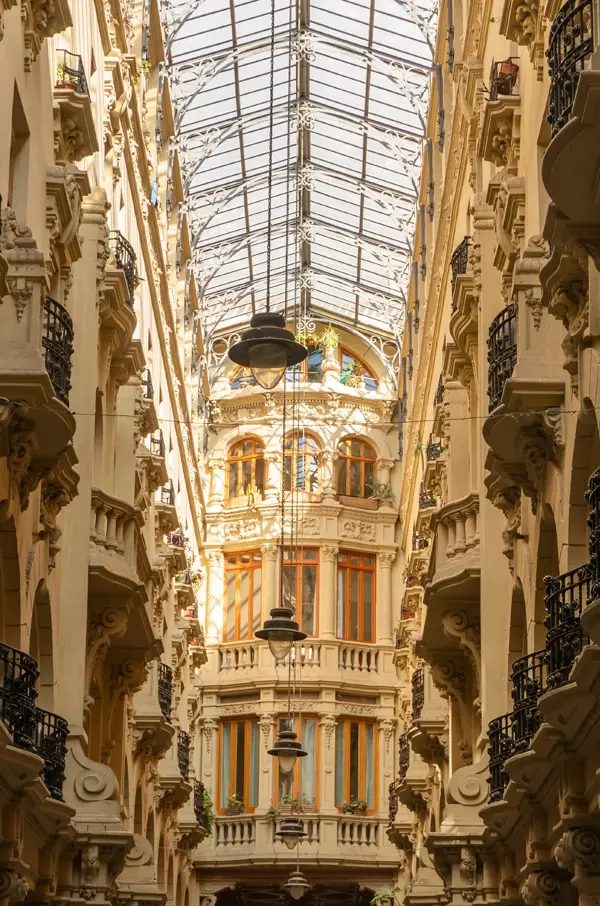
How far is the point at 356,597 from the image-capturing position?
1932 inches

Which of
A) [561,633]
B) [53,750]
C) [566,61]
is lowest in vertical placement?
[53,750]

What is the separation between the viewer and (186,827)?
40.6 m

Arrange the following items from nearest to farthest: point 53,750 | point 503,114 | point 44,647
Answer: point 53,750, point 503,114, point 44,647

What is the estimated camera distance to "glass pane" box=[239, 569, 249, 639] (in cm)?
4847

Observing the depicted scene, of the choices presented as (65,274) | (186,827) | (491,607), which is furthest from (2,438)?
(186,827)

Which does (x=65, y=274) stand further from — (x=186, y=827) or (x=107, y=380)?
(x=186, y=827)

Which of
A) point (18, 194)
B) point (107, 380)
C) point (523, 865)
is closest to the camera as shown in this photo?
point (18, 194)

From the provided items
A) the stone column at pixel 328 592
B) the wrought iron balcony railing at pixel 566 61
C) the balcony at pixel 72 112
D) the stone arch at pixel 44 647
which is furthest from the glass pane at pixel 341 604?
the wrought iron balcony railing at pixel 566 61

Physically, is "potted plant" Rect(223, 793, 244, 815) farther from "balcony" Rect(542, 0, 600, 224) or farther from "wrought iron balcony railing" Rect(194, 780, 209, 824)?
"balcony" Rect(542, 0, 600, 224)

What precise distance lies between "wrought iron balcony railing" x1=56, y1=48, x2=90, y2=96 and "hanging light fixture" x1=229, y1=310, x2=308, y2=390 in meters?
5.62

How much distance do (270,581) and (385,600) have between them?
11.4 feet

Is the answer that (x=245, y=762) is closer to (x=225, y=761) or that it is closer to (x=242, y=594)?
(x=225, y=761)

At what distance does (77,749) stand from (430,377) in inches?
673

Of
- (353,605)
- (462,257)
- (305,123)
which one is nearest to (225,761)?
(353,605)
